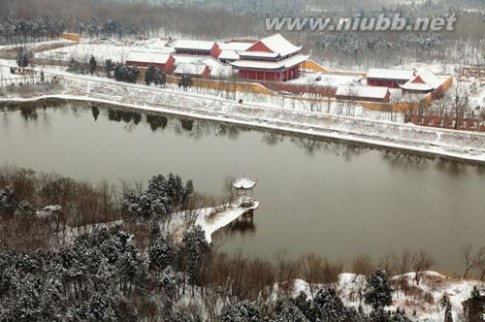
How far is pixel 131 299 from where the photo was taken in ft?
43.2

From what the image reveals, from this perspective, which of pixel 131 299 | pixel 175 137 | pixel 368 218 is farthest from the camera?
pixel 175 137

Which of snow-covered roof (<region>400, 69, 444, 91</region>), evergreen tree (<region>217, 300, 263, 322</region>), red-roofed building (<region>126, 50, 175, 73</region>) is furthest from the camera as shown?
red-roofed building (<region>126, 50, 175, 73</region>)

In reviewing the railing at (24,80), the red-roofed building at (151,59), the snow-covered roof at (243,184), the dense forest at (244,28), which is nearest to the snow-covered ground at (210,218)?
the snow-covered roof at (243,184)

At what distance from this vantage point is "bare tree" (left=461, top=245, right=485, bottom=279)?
626 inches

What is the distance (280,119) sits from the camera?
29.9 m

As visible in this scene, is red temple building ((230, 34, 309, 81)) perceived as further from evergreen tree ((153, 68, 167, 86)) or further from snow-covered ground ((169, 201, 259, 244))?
snow-covered ground ((169, 201, 259, 244))

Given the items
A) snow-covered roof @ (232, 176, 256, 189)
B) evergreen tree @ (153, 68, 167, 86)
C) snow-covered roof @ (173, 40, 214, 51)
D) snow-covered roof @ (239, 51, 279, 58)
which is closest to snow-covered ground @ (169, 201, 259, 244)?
snow-covered roof @ (232, 176, 256, 189)

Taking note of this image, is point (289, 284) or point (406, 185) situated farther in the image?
point (406, 185)

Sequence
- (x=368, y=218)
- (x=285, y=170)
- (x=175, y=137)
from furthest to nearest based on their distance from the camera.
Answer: (x=175, y=137) < (x=285, y=170) < (x=368, y=218)

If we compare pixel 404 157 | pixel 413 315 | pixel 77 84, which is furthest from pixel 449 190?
pixel 77 84

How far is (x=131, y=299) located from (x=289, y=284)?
3640 millimetres

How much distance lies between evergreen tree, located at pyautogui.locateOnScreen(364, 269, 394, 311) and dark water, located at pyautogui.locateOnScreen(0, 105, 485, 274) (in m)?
2.89

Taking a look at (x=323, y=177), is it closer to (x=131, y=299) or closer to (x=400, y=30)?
(x=131, y=299)

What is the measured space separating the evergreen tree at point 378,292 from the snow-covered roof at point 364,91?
18.9m
